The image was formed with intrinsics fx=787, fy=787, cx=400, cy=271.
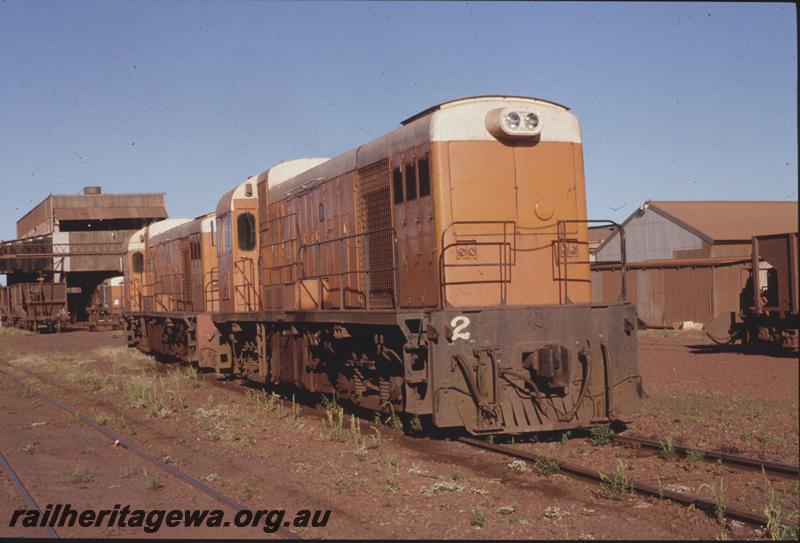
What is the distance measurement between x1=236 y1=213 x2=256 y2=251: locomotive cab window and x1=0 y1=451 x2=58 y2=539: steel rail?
7471 mm

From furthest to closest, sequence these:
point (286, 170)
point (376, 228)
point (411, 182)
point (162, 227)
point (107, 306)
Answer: point (107, 306), point (162, 227), point (286, 170), point (376, 228), point (411, 182)

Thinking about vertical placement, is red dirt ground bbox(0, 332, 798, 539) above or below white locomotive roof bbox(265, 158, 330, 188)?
below

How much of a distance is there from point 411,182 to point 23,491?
238 inches

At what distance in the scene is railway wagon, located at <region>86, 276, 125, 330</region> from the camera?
1880 inches

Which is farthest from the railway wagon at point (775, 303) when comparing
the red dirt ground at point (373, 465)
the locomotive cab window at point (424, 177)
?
the locomotive cab window at point (424, 177)

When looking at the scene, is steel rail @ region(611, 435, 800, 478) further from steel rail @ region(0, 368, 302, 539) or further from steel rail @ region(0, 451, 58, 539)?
steel rail @ region(0, 451, 58, 539)

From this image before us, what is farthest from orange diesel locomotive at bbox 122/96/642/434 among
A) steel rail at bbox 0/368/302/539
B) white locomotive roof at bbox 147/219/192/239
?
white locomotive roof at bbox 147/219/192/239

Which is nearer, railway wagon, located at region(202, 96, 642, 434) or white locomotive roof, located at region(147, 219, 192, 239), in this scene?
railway wagon, located at region(202, 96, 642, 434)

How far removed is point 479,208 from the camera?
10367 mm

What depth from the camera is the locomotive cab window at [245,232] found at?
17156mm

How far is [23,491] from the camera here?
842 centimetres

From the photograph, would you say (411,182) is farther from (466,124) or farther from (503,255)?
(503,255)

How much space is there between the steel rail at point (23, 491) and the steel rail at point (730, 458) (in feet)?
20.8

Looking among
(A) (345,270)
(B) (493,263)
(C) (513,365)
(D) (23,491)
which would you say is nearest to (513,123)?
(B) (493,263)
